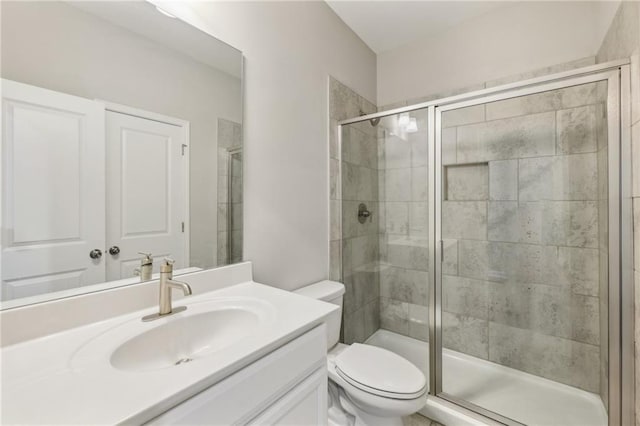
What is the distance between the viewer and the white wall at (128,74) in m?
0.74

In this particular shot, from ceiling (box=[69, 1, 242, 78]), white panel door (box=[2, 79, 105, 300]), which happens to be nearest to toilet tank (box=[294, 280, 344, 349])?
white panel door (box=[2, 79, 105, 300])

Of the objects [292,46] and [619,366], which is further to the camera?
[292,46]

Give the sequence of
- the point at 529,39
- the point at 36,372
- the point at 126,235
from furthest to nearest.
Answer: the point at 529,39 < the point at 126,235 < the point at 36,372

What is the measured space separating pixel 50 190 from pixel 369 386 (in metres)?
1.31

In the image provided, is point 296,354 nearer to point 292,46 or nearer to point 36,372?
point 36,372

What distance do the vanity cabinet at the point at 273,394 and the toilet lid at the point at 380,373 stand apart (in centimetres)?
35

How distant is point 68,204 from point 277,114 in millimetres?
952

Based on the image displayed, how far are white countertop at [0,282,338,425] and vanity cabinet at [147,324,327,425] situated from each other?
0.07 ft

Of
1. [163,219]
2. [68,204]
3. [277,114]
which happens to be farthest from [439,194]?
[68,204]

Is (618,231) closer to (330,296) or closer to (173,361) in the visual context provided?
(330,296)

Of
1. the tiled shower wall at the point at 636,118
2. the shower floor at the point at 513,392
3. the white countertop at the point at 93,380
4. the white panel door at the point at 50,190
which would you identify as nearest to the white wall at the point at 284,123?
the white panel door at the point at 50,190

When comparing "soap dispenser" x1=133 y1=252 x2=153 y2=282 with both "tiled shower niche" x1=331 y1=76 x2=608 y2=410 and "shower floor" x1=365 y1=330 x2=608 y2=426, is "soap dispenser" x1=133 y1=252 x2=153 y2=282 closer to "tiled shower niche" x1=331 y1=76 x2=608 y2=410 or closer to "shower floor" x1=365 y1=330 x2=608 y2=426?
"tiled shower niche" x1=331 y1=76 x2=608 y2=410

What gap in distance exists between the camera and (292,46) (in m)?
1.51

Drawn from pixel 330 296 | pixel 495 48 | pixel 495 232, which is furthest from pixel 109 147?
pixel 495 48
